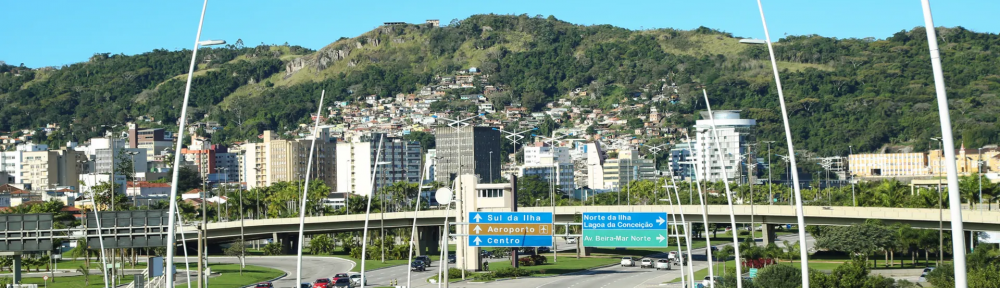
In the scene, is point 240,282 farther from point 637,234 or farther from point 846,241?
point 846,241

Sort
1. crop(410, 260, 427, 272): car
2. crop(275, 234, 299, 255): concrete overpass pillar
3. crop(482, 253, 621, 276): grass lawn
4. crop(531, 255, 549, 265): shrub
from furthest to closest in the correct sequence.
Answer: crop(275, 234, 299, 255): concrete overpass pillar, crop(531, 255, 549, 265): shrub, crop(410, 260, 427, 272): car, crop(482, 253, 621, 276): grass lawn

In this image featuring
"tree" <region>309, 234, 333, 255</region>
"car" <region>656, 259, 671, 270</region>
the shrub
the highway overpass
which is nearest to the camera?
the highway overpass

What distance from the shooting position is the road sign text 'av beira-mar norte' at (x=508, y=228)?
80.9 m

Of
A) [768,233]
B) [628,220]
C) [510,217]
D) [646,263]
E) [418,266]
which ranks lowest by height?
[646,263]

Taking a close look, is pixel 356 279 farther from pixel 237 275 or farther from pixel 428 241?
pixel 428 241

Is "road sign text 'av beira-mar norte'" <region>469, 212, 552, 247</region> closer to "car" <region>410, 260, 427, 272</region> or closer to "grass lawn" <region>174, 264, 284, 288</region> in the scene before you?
"grass lawn" <region>174, 264, 284, 288</region>

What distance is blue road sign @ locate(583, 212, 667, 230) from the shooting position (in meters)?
78.8

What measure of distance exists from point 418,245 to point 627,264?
104 feet

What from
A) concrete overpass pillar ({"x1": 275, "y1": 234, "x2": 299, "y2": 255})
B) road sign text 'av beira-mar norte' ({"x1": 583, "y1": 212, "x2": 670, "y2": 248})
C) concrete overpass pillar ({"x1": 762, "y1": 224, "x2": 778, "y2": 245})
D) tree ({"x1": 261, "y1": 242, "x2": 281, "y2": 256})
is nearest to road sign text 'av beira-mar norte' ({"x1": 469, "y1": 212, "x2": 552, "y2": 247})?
road sign text 'av beira-mar norte' ({"x1": 583, "y1": 212, "x2": 670, "y2": 248})

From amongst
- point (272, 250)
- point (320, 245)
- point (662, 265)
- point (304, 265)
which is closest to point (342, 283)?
point (304, 265)

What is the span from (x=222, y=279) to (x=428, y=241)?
1780 inches

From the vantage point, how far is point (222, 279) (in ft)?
299

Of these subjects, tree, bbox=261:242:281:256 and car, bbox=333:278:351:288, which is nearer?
car, bbox=333:278:351:288

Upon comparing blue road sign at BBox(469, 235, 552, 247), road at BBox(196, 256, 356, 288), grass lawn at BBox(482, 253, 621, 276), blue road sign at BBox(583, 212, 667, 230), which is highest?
blue road sign at BBox(583, 212, 667, 230)
